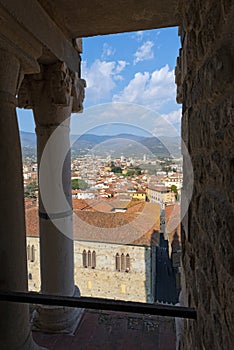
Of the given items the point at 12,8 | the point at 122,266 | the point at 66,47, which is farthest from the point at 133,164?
the point at 122,266

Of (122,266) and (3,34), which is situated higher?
(3,34)

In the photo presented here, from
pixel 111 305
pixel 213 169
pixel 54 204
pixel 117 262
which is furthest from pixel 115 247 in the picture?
pixel 213 169

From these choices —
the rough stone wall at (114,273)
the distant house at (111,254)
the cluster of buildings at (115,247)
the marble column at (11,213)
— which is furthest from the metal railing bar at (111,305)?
the rough stone wall at (114,273)

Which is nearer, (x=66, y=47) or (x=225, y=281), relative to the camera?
(x=225, y=281)

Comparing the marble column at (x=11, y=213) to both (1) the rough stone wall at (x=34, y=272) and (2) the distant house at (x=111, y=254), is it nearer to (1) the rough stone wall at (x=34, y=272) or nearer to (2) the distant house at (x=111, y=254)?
(2) the distant house at (x=111, y=254)

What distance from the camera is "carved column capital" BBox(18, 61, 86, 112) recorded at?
2.33 metres

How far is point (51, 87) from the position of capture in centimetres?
239

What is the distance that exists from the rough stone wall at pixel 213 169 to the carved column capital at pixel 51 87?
1.41 meters

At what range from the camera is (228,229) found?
2.31 feet

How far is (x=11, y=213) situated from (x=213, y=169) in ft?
3.70

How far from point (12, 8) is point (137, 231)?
38.1ft

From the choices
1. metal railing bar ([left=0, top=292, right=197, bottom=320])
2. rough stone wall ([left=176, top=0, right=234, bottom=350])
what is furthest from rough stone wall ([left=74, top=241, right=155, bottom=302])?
rough stone wall ([left=176, top=0, right=234, bottom=350])

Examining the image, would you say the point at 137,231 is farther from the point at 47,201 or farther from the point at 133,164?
the point at 47,201

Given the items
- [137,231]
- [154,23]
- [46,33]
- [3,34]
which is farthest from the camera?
[137,231]
